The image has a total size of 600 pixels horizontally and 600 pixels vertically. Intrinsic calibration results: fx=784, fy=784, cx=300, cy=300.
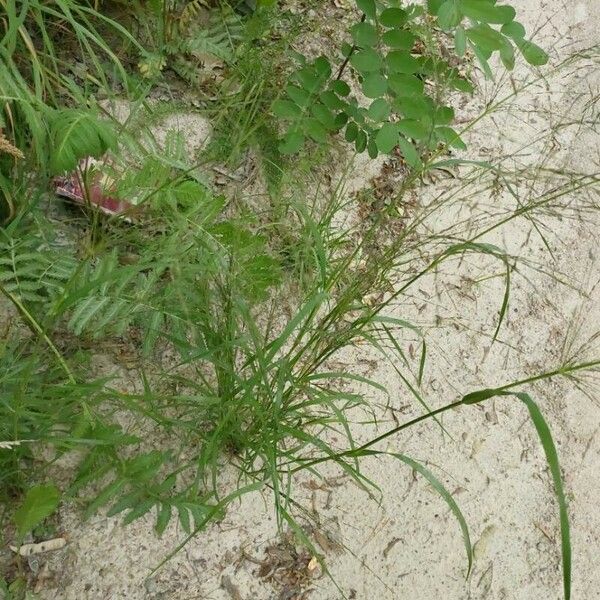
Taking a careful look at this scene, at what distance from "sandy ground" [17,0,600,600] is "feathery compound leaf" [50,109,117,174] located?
0.74 metres

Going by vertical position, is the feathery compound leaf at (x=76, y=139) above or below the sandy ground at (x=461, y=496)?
above

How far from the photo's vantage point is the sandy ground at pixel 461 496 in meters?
1.69

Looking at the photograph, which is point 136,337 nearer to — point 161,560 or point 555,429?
point 161,560

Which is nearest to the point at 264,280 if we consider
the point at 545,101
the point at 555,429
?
the point at 555,429

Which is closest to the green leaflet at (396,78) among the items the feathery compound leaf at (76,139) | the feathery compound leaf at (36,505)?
the feathery compound leaf at (76,139)

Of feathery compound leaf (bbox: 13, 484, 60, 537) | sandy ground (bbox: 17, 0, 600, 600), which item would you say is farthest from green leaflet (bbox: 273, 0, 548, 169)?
feathery compound leaf (bbox: 13, 484, 60, 537)

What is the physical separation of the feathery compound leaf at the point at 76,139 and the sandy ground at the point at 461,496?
29.0 inches

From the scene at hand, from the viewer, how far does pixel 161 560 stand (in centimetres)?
168

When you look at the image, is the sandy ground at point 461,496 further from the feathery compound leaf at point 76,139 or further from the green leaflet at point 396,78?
the feathery compound leaf at point 76,139

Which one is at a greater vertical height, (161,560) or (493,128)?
(493,128)

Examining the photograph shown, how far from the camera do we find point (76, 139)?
155cm

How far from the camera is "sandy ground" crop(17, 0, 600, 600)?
1.69 metres

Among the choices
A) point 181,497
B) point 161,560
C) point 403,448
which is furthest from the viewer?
point 403,448

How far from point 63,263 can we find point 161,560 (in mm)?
672
